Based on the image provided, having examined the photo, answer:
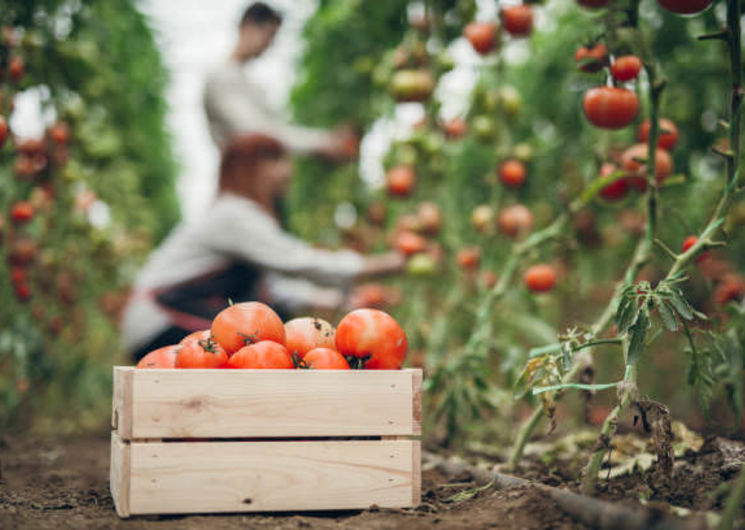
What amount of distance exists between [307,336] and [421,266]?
1.52 metres

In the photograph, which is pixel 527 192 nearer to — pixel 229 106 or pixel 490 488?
pixel 229 106

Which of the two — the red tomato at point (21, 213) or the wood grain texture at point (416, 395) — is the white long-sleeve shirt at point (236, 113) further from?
the wood grain texture at point (416, 395)

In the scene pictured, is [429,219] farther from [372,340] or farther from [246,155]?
[372,340]

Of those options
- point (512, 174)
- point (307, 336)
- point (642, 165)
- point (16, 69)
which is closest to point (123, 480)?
point (307, 336)

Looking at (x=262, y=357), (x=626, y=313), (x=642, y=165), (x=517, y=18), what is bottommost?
(x=262, y=357)

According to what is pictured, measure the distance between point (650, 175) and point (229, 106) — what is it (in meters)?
2.06

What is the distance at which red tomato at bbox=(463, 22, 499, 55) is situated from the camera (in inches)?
127

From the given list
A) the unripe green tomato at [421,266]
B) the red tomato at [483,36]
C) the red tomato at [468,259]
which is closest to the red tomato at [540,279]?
the red tomato at [468,259]

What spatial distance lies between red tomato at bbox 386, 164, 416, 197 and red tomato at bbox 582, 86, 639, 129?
161 cm

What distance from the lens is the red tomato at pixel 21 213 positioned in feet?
10.9

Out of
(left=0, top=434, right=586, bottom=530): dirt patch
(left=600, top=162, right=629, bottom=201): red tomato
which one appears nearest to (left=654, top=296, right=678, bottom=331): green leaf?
(left=0, top=434, right=586, bottom=530): dirt patch

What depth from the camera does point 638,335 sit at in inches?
64.4

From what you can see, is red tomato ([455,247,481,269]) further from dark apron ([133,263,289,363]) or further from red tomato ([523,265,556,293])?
dark apron ([133,263,289,363])

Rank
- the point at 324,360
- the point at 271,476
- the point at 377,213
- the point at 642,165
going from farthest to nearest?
the point at 377,213, the point at 642,165, the point at 324,360, the point at 271,476
